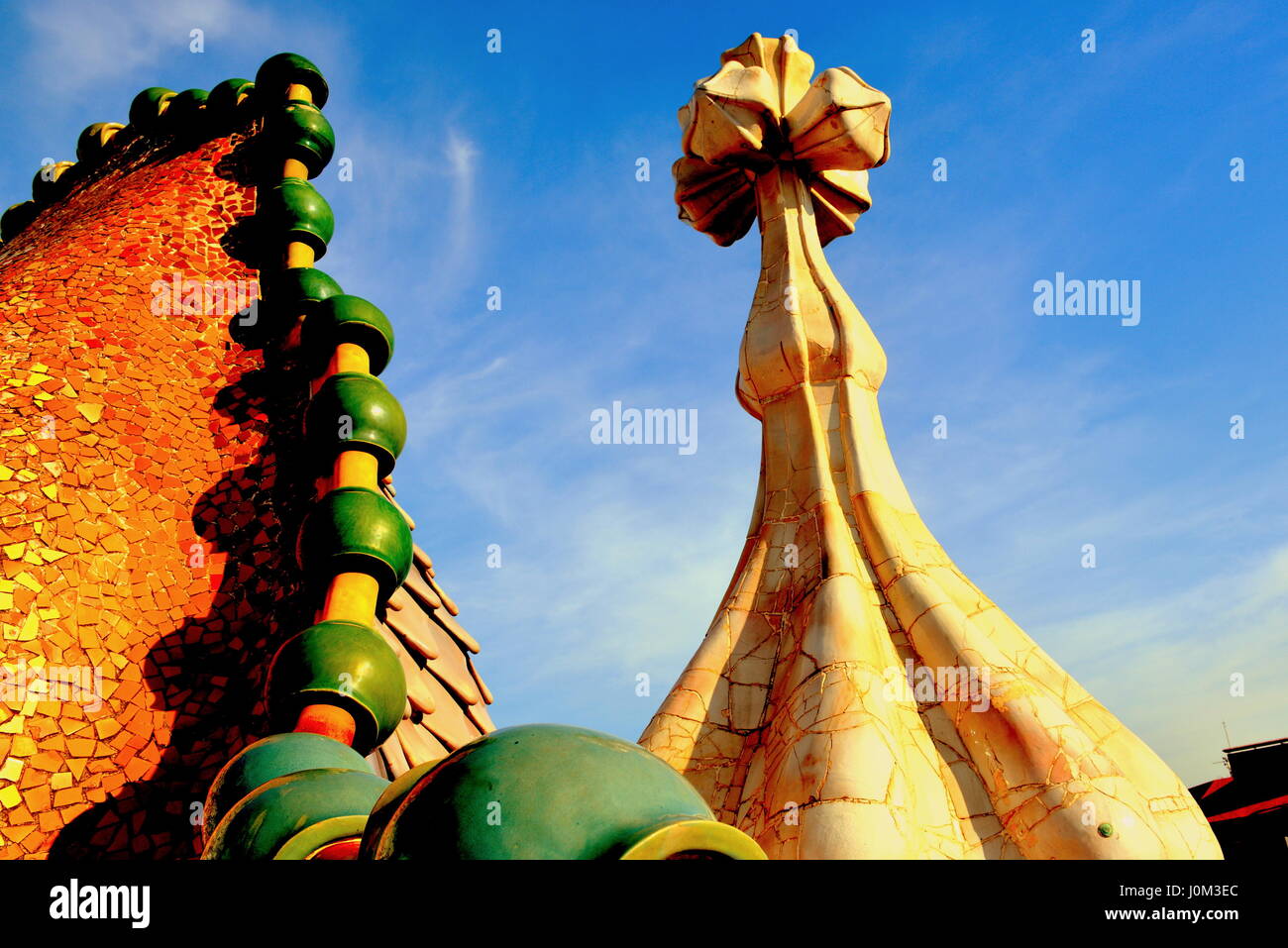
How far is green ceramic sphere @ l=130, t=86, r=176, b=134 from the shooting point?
17.1 feet

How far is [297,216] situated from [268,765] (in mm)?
2919

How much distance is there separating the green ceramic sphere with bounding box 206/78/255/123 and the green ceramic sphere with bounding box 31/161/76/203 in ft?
4.40

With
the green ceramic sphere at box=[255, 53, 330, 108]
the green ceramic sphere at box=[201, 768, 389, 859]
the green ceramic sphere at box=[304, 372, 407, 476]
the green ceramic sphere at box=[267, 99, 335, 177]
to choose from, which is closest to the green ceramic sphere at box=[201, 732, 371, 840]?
the green ceramic sphere at box=[201, 768, 389, 859]

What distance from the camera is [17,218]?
5840 mm

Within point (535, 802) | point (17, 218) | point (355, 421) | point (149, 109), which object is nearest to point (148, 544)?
point (355, 421)

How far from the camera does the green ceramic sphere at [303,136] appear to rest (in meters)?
4.56

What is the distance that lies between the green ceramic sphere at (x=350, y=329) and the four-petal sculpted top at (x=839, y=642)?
1.94 metres

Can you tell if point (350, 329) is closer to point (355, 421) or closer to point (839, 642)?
point (355, 421)

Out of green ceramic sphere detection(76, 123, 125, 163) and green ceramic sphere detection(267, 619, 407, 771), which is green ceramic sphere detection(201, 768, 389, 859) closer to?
green ceramic sphere detection(267, 619, 407, 771)

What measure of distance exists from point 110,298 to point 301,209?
0.86m

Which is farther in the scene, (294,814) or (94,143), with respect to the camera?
(94,143)

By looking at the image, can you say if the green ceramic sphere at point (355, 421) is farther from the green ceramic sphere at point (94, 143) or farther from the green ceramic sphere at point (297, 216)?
the green ceramic sphere at point (94, 143)
